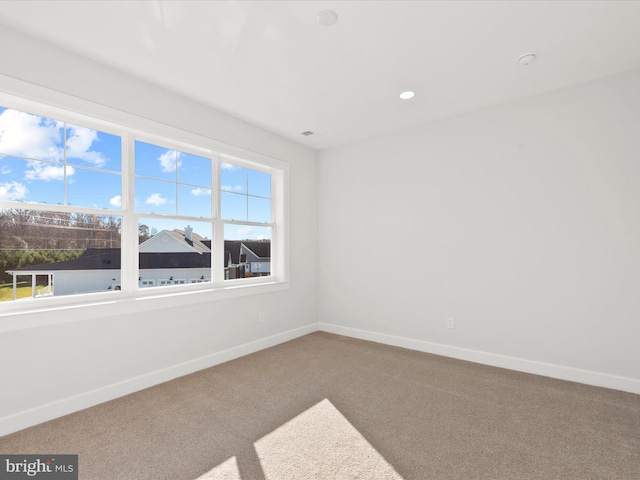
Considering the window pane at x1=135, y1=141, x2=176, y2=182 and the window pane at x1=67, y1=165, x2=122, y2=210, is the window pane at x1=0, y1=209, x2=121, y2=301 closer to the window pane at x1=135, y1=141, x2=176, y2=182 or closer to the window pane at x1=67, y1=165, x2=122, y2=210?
the window pane at x1=67, y1=165, x2=122, y2=210

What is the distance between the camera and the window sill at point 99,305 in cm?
217

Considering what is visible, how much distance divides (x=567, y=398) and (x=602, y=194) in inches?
71.1

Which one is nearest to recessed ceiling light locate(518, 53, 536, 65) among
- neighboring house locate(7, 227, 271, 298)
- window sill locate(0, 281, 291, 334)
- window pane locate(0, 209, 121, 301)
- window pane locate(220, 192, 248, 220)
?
window pane locate(220, 192, 248, 220)

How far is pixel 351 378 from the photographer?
300 centimetres

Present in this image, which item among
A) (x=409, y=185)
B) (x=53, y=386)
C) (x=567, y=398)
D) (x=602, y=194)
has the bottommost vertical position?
(x=567, y=398)

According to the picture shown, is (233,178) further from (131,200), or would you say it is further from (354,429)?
(354,429)

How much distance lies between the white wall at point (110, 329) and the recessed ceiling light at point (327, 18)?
1729 mm

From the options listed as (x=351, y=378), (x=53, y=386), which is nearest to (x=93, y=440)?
(x=53, y=386)

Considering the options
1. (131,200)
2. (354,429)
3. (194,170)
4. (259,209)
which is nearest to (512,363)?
(354,429)

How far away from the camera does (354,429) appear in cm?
215

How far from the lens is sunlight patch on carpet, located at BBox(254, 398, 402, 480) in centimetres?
174

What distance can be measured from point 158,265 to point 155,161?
3.33ft

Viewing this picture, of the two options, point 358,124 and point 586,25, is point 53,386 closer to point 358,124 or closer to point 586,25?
point 358,124

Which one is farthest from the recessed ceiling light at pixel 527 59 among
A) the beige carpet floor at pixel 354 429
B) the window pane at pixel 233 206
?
the window pane at pixel 233 206
